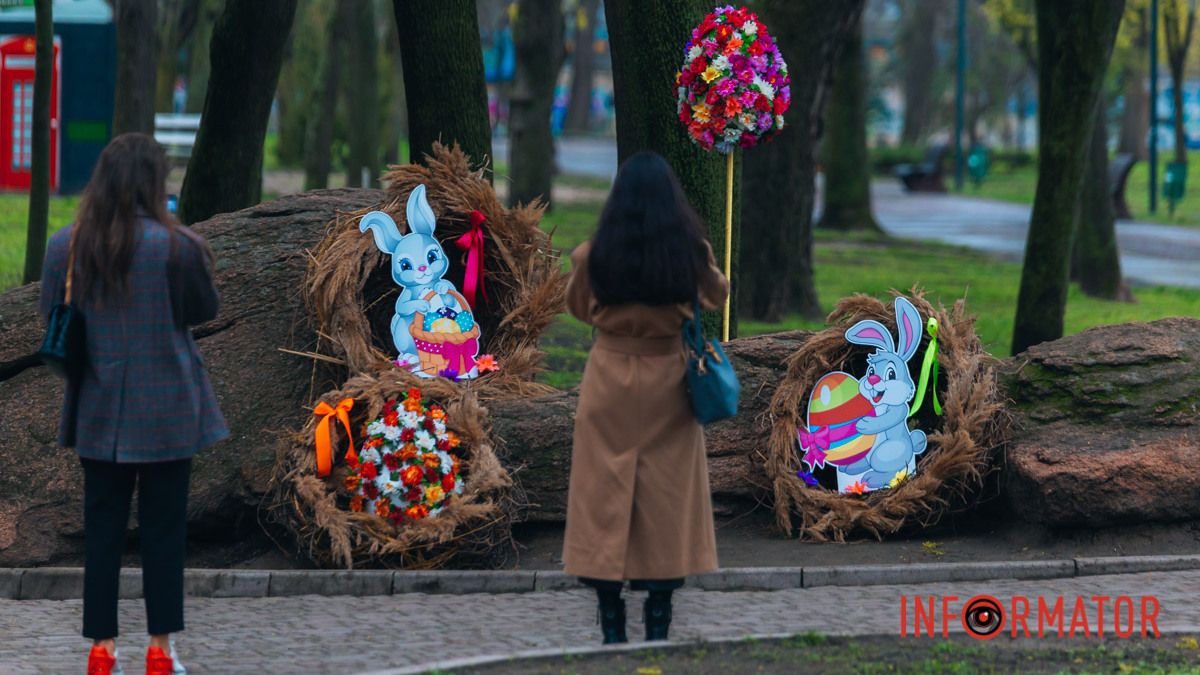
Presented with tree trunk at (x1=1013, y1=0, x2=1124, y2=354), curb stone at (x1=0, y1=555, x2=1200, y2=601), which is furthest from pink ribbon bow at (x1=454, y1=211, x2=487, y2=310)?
tree trunk at (x1=1013, y1=0, x2=1124, y2=354)

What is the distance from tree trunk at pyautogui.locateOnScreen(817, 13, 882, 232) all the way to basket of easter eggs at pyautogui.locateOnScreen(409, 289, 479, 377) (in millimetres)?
16278

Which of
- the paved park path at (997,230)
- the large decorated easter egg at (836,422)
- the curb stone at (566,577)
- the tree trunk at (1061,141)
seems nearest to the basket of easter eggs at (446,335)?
the curb stone at (566,577)

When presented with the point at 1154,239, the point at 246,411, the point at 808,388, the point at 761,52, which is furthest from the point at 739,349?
the point at 1154,239

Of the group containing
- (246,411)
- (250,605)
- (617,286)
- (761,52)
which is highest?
(761,52)

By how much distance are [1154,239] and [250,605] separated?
76.9 ft

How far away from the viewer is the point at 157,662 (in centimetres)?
589

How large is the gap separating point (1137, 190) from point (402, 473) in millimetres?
36994

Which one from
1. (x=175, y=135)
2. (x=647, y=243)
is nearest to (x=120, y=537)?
(x=647, y=243)

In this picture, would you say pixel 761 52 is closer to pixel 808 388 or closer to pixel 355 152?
pixel 808 388

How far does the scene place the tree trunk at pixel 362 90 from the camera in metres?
23.7

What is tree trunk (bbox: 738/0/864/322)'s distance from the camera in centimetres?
1466

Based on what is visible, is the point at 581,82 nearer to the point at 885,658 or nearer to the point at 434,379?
the point at 434,379

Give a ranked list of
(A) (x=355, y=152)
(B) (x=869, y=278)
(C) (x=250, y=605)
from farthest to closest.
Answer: (A) (x=355, y=152)
(B) (x=869, y=278)
(C) (x=250, y=605)

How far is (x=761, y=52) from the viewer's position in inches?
365
